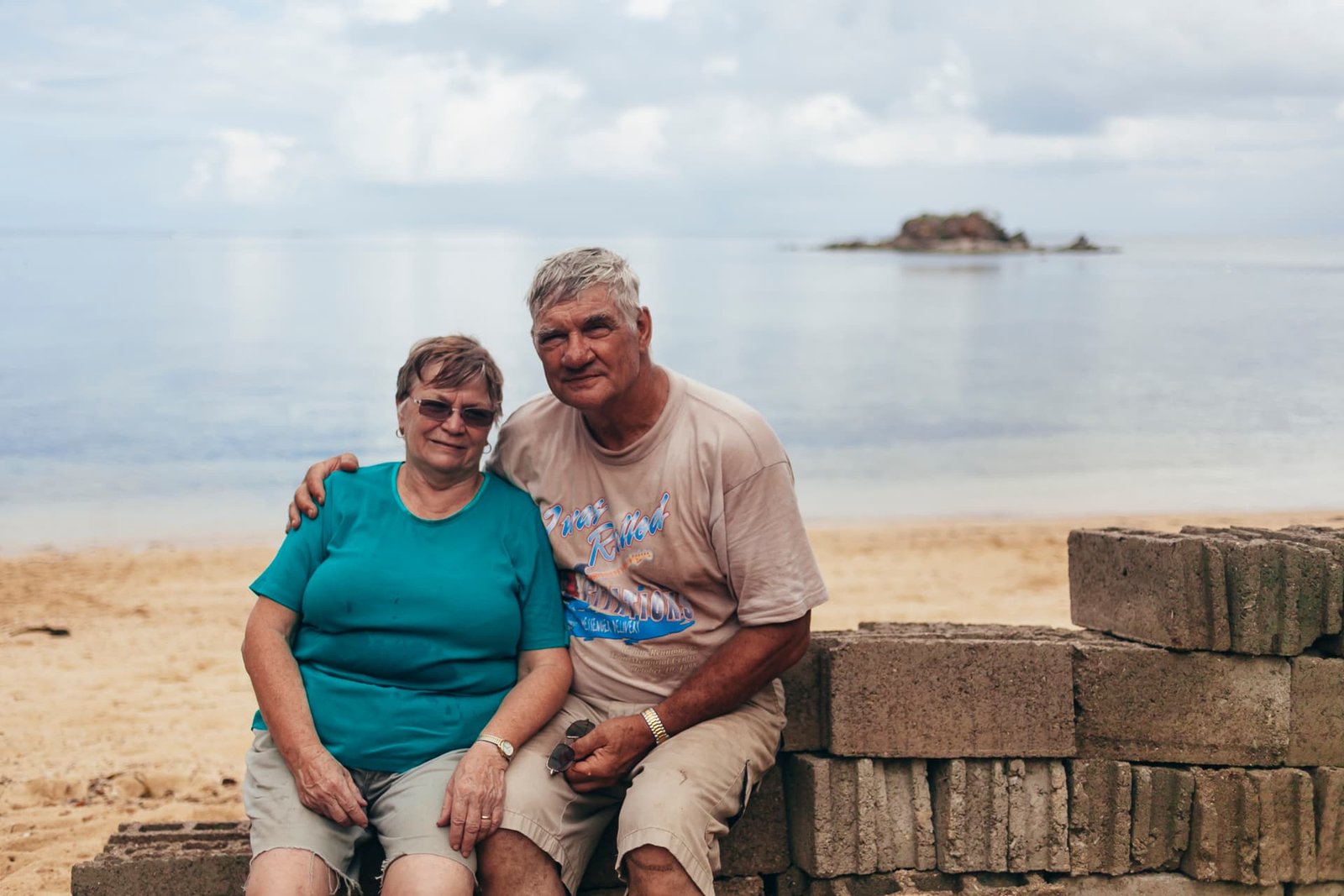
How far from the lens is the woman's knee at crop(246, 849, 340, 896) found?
3232 mm

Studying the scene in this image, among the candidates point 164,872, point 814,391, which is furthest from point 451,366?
point 814,391

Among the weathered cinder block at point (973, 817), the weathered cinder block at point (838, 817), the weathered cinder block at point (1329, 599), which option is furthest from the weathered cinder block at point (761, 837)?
the weathered cinder block at point (1329, 599)

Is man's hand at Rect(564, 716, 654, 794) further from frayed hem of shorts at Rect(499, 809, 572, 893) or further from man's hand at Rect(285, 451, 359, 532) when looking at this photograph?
man's hand at Rect(285, 451, 359, 532)

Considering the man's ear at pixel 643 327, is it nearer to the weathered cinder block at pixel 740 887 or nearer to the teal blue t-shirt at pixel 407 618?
the teal blue t-shirt at pixel 407 618

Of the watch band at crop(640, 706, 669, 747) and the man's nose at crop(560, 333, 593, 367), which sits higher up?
the man's nose at crop(560, 333, 593, 367)

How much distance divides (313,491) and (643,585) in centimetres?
101

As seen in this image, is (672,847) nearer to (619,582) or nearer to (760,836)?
(619,582)

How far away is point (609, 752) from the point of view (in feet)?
11.6

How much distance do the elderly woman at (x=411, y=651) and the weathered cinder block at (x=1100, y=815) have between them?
173 centimetres

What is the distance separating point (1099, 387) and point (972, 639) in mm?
28888

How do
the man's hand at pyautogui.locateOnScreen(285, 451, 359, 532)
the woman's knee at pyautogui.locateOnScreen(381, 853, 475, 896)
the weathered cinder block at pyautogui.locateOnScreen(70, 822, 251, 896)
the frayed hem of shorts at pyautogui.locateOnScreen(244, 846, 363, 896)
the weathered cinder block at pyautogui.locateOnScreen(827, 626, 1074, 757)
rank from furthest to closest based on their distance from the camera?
the weathered cinder block at pyautogui.locateOnScreen(827, 626, 1074, 757)
the weathered cinder block at pyautogui.locateOnScreen(70, 822, 251, 896)
the man's hand at pyautogui.locateOnScreen(285, 451, 359, 532)
the frayed hem of shorts at pyautogui.locateOnScreen(244, 846, 363, 896)
the woman's knee at pyautogui.locateOnScreen(381, 853, 475, 896)

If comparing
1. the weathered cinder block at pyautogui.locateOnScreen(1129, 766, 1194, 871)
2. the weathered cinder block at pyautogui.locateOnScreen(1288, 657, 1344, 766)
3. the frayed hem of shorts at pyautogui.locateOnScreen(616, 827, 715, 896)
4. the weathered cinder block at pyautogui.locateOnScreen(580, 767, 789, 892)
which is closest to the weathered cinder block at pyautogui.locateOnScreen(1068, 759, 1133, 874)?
the weathered cinder block at pyautogui.locateOnScreen(1129, 766, 1194, 871)

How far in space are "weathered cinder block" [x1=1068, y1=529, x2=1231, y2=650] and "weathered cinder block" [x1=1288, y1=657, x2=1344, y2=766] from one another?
0.98 feet

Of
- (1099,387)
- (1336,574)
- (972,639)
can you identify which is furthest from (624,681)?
(1099,387)
